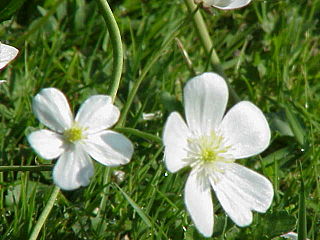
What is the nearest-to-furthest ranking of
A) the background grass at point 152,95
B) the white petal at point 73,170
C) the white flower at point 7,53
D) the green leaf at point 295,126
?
the white petal at point 73,170
the white flower at point 7,53
the background grass at point 152,95
the green leaf at point 295,126

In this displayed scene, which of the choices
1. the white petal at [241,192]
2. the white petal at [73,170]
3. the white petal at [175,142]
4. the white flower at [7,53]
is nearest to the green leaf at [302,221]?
the white petal at [241,192]

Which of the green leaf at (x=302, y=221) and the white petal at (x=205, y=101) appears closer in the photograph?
the white petal at (x=205, y=101)

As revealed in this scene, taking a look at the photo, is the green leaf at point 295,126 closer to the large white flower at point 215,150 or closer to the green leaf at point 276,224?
the green leaf at point 276,224

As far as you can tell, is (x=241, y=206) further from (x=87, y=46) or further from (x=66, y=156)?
(x=87, y=46)

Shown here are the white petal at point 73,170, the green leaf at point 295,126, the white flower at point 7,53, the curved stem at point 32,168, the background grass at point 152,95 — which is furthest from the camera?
the green leaf at point 295,126

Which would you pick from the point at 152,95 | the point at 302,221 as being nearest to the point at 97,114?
the point at 302,221

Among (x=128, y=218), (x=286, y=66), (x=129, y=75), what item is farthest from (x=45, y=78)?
(x=286, y=66)

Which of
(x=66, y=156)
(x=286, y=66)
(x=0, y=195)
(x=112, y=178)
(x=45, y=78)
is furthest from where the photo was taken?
(x=286, y=66)
